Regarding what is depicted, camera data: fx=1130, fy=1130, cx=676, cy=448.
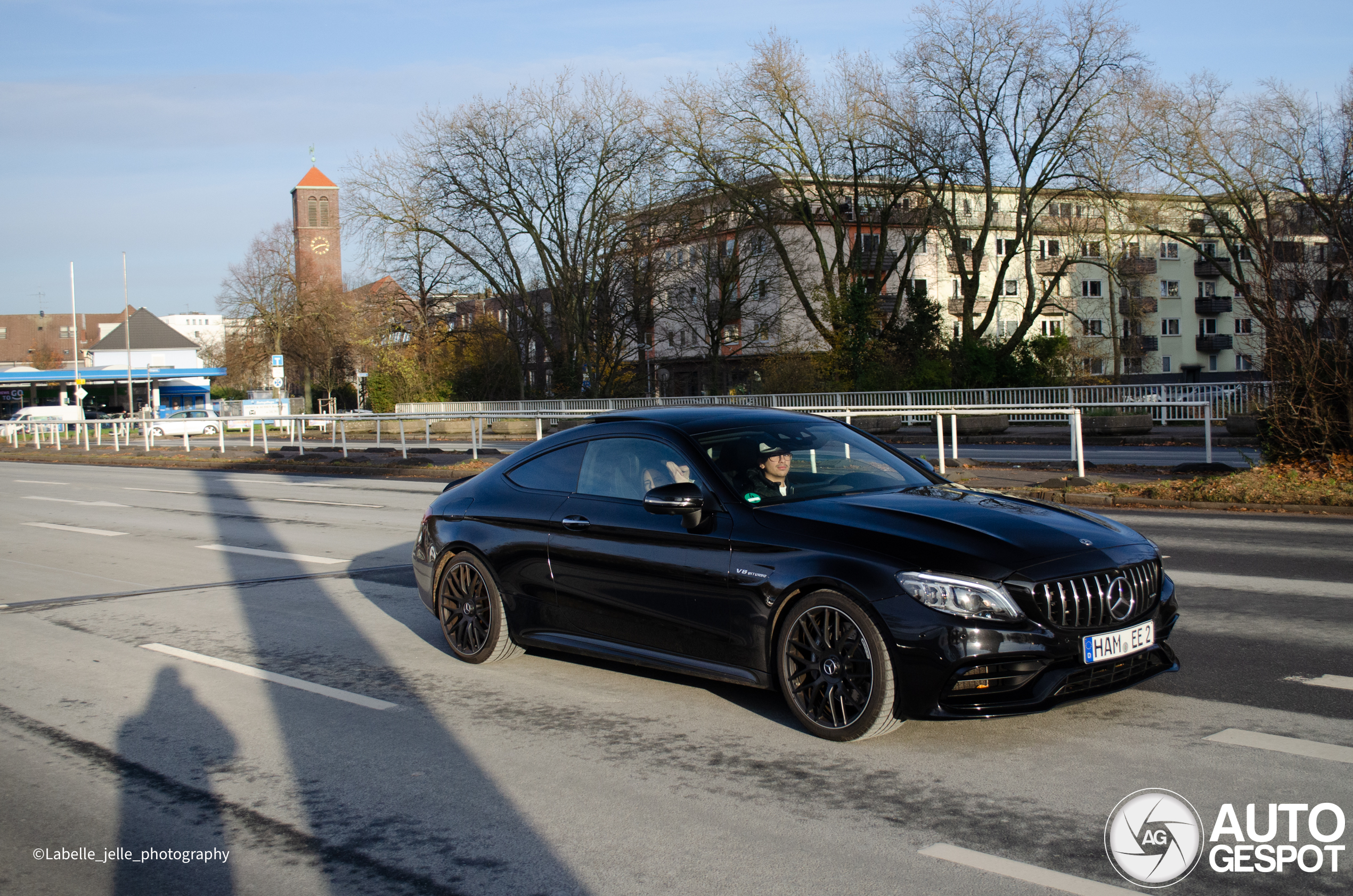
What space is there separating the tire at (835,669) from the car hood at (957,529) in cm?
33

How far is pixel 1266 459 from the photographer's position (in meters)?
15.2

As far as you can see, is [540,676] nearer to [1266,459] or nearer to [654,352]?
[1266,459]

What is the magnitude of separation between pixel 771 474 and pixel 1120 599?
1825mm

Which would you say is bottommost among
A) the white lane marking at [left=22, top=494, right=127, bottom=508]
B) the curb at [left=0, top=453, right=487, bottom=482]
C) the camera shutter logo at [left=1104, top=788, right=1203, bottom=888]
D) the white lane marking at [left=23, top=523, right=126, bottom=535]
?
the camera shutter logo at [left=1104, top=788, right=1203, bottom=888]

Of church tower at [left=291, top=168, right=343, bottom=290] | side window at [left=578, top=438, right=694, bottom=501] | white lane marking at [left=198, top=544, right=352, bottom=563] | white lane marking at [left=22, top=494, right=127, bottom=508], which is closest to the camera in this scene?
side window at [left=578, top=438, right=694, bottom=501]

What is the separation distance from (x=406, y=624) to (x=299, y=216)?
144 meters

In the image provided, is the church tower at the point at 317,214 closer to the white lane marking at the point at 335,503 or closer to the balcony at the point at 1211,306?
the balcony at the point at 1211,306

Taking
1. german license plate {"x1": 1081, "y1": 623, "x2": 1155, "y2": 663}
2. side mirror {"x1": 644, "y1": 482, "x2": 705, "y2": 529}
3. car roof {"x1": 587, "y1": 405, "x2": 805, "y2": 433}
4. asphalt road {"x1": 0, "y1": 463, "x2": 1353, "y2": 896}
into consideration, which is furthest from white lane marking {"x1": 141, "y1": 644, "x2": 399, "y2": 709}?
german license plate {"x1": 1081, "y1": 623, "x2": 1155, "y2": 663}

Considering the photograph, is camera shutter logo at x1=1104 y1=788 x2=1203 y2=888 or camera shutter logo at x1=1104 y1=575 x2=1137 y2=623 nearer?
camera shutter logo at x1=1104 y1=788 x2=1203 y2=888

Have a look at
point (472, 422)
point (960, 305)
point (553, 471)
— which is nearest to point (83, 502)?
point (472, 422)

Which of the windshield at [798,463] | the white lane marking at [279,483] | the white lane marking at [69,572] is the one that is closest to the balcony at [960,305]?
the white lane marking at [279,483]

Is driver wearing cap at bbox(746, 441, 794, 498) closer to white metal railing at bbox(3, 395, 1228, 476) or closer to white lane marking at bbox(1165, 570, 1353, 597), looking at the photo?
white lane marking at bbox(1165, 570, 1353, 597)

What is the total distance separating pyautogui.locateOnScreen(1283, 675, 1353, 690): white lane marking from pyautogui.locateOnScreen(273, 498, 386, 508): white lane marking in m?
14.7

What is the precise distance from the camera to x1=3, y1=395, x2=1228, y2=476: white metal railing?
1888 centimetres
